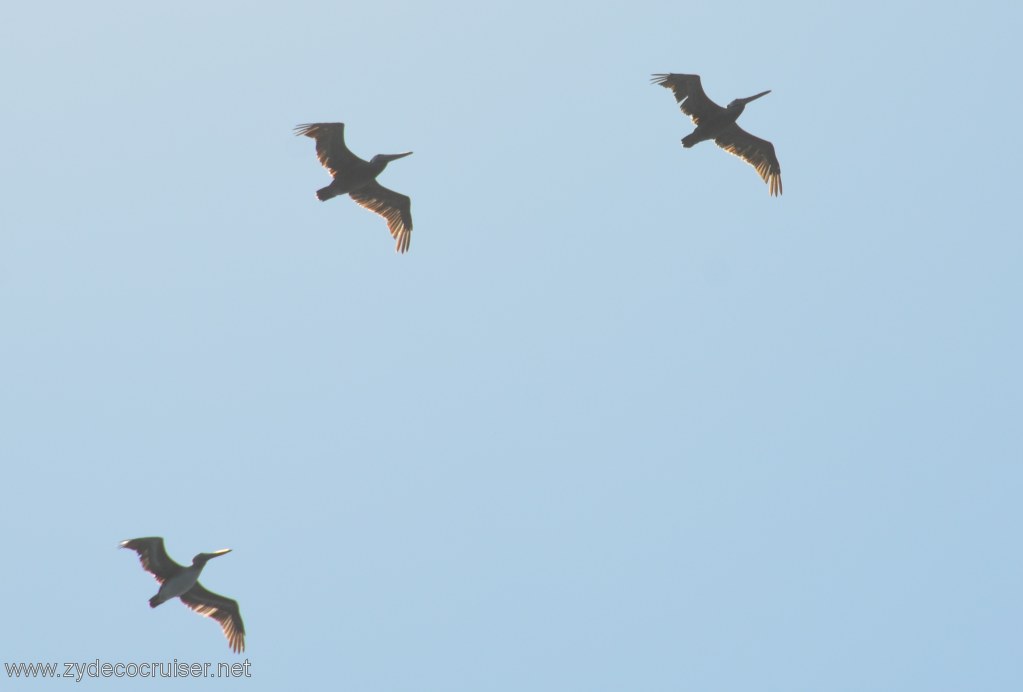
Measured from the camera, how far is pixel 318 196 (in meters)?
24.5

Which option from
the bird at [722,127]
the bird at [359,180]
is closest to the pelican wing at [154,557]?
the bird at [359,180]

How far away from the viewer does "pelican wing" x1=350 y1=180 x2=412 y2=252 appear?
1037 inches

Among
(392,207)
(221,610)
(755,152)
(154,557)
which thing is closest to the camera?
(154,557)

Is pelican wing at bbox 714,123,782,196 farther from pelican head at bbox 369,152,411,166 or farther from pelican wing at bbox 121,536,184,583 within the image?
pelican wing at bbox 121,536,184,583

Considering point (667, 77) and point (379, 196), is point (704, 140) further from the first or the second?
point (379, 196)

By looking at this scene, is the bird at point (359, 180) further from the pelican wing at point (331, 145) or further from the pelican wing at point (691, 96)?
the pelican wing at point (691, 96)

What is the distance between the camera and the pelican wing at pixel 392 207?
86.4 feet

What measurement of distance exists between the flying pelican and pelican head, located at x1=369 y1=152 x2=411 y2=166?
8.64m

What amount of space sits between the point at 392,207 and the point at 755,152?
8.56 meters

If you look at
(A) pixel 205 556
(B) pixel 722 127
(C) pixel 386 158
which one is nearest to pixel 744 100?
(B) pixel 722 127

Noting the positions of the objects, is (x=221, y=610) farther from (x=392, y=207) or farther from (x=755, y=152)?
(x=755, y=152)

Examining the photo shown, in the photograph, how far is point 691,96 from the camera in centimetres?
2525

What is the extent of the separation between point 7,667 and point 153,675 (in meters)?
2.59

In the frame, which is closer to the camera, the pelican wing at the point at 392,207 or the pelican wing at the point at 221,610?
the pelican wing at the point at 221,610
